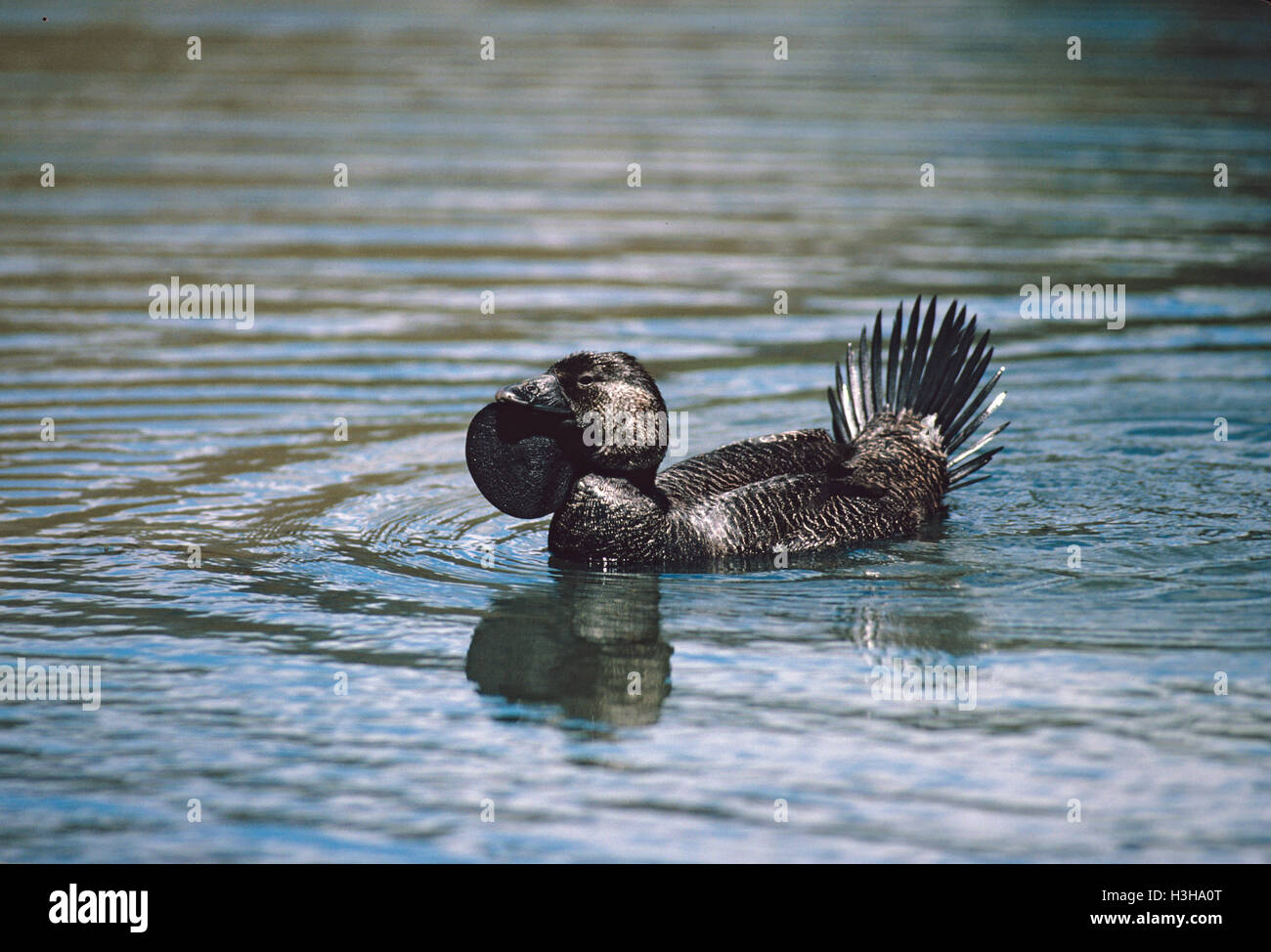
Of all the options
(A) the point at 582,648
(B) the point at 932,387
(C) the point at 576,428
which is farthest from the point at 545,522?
(B) the point at 932,387

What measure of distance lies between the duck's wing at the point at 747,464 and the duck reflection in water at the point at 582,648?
659mm

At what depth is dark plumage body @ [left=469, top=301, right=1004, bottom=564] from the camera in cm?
810

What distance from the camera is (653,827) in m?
5.67

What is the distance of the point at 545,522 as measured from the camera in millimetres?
9383

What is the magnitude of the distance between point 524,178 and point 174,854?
13.6 meters

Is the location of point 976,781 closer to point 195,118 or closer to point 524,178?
point 524,178

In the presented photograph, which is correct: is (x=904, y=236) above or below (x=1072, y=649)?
above

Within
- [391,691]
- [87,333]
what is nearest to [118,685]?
[391,691]

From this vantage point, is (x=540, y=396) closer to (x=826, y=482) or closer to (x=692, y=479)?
(x=692, y=479)

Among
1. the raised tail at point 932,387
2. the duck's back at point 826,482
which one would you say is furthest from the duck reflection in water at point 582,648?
the raised tail at point 932,387

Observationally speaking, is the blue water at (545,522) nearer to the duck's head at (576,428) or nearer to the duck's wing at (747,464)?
the duck's head at (576,428)

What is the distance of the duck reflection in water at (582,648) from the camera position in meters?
6.88

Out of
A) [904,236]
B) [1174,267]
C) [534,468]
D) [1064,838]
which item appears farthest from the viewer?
[904,236]

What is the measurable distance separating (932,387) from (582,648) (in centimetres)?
301
